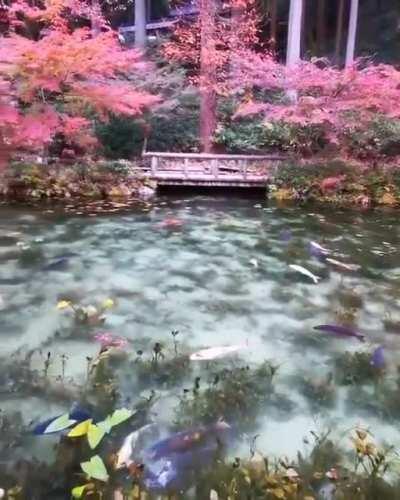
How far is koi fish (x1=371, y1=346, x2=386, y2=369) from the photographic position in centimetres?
398

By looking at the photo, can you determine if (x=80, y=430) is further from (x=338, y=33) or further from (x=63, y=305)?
(x=338, y=33)

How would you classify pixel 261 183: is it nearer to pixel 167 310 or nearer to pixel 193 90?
pixel 193 90

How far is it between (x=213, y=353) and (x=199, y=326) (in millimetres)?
666

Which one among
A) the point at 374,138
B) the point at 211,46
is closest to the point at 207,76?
the point at 211,46

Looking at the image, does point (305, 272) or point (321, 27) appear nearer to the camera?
point (305, 272)

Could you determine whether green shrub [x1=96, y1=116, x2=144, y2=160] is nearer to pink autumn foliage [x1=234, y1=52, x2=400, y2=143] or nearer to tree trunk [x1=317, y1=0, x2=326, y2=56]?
pink autumn foliage [x1=234, y1=52, x2=400, y2=143]

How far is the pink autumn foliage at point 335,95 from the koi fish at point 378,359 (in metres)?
8.08

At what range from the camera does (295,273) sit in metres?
6.42

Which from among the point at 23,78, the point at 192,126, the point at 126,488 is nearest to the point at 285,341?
the point at 126,488

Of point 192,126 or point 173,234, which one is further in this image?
point 192,126

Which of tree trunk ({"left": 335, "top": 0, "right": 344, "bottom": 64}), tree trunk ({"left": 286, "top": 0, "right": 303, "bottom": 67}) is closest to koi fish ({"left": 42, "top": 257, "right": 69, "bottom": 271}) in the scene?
tree trunk ({"left": 286, "top": 0, "right": 303, "bottom": 67})

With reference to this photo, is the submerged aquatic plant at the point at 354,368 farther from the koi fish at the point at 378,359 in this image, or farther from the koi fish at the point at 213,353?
the koi fish at the point at 213,353

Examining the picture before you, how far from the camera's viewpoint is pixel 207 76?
14.4 m

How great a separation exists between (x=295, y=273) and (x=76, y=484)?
434 centimetres
